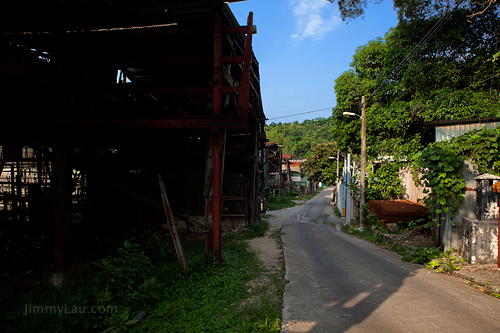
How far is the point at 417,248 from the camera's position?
787cm

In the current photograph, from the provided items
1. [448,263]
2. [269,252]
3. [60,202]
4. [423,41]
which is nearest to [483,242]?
[448,263]

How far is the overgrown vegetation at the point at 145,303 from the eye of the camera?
156 inches

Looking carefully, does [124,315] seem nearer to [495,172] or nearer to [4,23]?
[4,23]

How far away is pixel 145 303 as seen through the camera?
14.8 ft

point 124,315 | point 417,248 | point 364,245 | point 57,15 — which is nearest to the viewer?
point 124,315

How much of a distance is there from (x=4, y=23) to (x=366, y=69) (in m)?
18.6

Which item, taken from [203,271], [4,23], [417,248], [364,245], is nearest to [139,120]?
[203,271]

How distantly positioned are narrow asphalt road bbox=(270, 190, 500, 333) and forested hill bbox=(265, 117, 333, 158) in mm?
67599

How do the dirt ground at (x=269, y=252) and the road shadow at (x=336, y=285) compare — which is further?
the dirt ground at (x=269, y=252)

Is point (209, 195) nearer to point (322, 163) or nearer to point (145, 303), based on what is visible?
point (145, 303)

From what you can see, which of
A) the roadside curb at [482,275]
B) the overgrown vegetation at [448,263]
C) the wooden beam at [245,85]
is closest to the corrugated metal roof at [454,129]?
the overgrown vegetation at [448,263]

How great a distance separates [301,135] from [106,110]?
10954 centimetres

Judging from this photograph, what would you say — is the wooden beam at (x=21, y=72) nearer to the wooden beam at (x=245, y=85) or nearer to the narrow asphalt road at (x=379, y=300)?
the wooden beam at (x=245, y=85)

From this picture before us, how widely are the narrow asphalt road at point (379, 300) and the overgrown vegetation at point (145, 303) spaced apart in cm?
54
